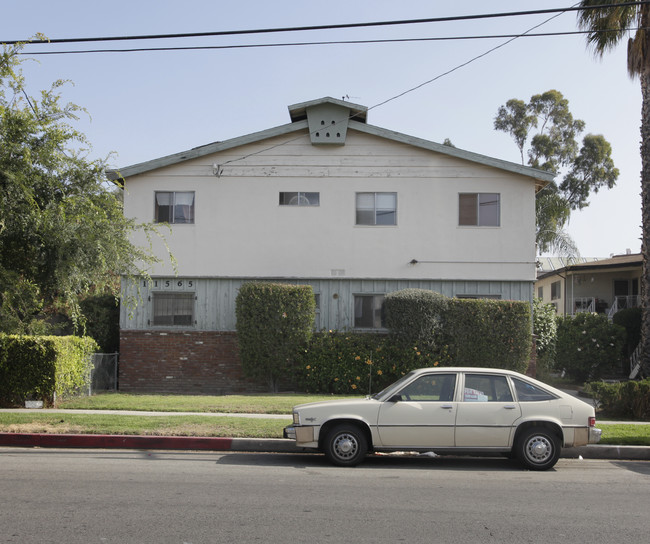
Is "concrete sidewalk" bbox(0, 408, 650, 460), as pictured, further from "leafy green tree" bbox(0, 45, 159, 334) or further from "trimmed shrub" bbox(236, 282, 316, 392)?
"trimmed shrub" bbox(236, 282, 316, 392)

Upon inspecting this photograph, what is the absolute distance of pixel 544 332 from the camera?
22969mm

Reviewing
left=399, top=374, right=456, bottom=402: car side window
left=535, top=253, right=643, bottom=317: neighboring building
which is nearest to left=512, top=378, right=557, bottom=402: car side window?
left=399, top=374, right=456, bottom=402: car side window

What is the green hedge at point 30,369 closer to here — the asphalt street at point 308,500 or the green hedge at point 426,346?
the asphalt street at point 308,500

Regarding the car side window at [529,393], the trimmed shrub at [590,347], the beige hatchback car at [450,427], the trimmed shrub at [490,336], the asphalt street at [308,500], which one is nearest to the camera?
the asphalt street at [308,500]

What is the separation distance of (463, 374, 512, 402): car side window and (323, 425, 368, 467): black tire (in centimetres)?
159

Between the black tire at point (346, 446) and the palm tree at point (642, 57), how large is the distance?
12.2 metres

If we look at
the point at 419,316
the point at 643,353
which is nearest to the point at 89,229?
the point at 419,316

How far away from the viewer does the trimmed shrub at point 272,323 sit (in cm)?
1852

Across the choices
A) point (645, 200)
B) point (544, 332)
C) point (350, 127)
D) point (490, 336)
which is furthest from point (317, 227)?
point (645, 200)

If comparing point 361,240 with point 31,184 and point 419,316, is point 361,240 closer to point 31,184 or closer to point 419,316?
point 419,316

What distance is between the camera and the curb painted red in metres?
11.3

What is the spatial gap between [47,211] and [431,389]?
7.49 meters

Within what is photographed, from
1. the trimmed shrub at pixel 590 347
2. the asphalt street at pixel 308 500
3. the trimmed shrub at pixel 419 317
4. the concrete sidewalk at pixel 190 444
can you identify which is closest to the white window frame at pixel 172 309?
the trimmed shrub at pixel 419 317

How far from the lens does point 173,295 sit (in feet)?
67.2
